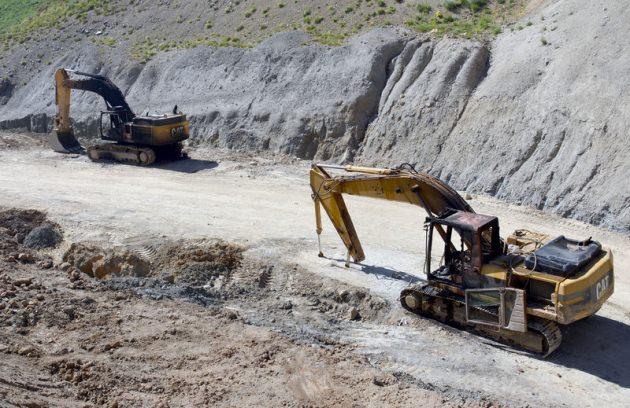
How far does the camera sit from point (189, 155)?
29.5 meters

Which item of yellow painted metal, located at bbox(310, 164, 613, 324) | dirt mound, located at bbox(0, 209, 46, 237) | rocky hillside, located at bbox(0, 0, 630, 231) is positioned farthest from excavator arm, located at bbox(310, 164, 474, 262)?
dirt mound, located at bbox(0, 209, 46, 237)

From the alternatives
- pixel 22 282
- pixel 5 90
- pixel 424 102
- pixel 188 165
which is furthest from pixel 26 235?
pixel 5 90

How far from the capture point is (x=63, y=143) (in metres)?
30.4

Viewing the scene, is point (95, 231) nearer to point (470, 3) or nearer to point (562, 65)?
point (562, 65)

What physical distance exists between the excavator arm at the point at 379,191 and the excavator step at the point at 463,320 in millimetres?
1192

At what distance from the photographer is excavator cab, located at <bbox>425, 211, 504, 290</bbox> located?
13.2 metres

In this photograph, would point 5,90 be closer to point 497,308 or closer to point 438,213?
point 438,213

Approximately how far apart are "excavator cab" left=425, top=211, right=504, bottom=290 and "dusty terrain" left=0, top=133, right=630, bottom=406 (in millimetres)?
1051

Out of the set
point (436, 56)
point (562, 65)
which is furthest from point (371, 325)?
point (436, 56)

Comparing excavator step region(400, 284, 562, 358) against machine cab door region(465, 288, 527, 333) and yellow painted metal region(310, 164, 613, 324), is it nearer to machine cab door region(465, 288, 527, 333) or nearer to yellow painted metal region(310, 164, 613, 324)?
machine cab door region(465, 288, 527, 333)

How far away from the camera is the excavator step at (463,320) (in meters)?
12.9

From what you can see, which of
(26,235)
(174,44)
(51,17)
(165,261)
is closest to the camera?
(165,261)

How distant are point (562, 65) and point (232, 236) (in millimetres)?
12481

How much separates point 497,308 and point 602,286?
177 centimetres
